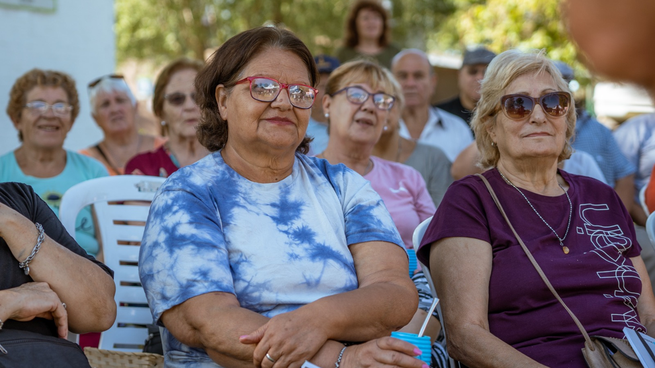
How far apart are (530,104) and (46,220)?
2.13 meters

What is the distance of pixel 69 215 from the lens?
324cm

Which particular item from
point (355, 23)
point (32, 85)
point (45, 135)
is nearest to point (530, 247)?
point (45, 135)

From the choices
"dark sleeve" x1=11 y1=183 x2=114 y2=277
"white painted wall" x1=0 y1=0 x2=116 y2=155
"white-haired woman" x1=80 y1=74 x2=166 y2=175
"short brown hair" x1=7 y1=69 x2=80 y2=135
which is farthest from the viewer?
"white painted wall" x1=0 y1=0 x2=116 y2=155

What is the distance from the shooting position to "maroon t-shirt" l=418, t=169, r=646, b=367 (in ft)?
8.74

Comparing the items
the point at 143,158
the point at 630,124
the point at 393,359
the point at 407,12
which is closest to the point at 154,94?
the point at 143,158

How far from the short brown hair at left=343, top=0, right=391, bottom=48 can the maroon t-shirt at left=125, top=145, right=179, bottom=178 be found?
3.34 meters

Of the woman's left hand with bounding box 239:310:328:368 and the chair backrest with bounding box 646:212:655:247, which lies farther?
the chair backrest with bounding box 646:212:655:247

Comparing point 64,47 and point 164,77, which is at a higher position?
point 64,47

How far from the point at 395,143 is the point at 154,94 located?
177 centimetres

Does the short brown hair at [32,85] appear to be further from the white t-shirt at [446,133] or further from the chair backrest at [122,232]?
the white t-shirt at [446,133]

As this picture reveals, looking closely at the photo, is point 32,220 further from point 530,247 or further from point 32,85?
point 32,85

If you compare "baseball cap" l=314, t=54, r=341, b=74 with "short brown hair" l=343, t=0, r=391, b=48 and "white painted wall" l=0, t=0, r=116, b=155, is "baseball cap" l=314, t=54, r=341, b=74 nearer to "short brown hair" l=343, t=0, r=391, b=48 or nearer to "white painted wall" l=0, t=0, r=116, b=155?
"short brown hair" l=343, t=0, r=391, b=48

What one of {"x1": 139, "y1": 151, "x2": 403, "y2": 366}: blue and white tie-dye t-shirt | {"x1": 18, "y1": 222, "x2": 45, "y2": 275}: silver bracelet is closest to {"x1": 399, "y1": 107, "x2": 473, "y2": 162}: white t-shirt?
{"x1": 139, "y1": 151, "x2": 403, "y2": 366}: blue and white tie-dye t-shirt

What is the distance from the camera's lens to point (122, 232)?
11.4 ft
